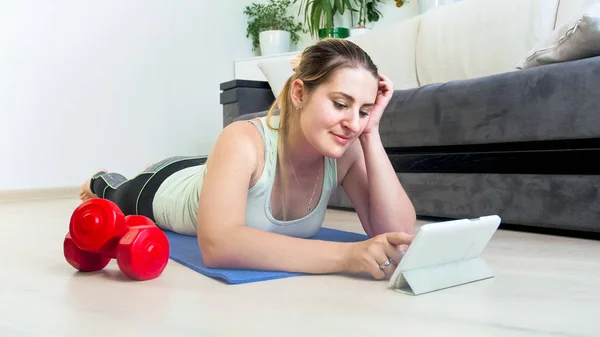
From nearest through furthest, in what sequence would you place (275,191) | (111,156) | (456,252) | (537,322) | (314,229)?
(537,322) → (456,252) → (275,191) → (314,229) → (111,156)

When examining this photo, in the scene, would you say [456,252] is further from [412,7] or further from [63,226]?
[412,7]

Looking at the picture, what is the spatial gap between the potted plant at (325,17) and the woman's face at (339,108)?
9.11 feet

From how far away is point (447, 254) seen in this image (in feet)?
3.59

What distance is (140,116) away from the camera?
12.7 ft

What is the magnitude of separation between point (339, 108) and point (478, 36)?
69.5 inches

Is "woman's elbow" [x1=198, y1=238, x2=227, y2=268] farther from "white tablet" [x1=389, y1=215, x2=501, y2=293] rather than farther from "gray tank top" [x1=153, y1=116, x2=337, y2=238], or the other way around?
"white tablet" [x1=389, y1=215, x2=501, y2=293]

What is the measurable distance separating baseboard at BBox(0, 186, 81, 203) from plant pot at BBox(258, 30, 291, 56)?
65.8 inches

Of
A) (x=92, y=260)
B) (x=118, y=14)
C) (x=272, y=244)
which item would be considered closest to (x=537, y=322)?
(x=272, y=244)

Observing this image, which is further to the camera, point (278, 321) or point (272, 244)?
point (272, 244)

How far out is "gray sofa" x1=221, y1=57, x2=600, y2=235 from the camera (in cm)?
163

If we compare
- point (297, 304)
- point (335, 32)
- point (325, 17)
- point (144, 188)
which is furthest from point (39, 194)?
point (297, 304)

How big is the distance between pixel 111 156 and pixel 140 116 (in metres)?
0.35

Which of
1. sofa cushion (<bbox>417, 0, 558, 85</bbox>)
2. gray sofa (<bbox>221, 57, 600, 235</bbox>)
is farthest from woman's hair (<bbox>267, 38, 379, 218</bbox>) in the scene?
sofa cushion (<bbox>417, 0, 558, 85</bbox>)

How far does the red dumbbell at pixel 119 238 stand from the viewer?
3.68 feet
